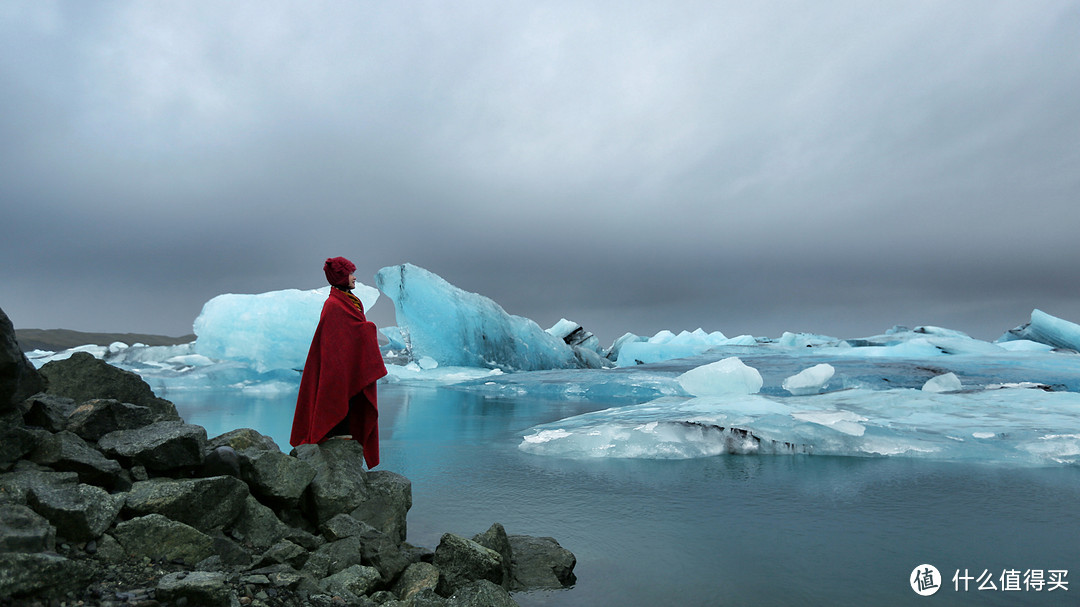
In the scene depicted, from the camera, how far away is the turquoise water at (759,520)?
2.91 meters

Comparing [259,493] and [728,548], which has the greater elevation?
[259,493]

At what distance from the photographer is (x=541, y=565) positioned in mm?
3027

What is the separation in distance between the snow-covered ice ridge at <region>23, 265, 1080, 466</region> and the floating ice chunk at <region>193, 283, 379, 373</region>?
0.04 m

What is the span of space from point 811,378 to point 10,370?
39.3ft

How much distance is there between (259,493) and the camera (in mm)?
3002

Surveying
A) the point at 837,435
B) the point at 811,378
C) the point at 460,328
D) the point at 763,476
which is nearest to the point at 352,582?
the point at 763,476

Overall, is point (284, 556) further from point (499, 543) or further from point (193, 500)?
point (499, 543)

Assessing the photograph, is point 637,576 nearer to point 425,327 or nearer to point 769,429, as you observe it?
point 769,429

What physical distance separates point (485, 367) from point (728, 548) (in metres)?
16.9

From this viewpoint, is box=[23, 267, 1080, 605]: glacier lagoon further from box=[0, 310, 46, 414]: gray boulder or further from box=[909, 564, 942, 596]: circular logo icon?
box=[0, 310, 46, 414]: gray boulder

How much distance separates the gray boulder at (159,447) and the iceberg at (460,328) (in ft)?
49.1

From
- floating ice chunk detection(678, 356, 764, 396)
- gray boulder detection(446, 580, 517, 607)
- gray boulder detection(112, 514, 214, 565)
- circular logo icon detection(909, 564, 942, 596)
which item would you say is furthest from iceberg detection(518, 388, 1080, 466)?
gray boulder detection(112, 514, 214, 565)

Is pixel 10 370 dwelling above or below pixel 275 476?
above

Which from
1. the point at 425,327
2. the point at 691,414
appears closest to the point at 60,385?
the point at 691,414
